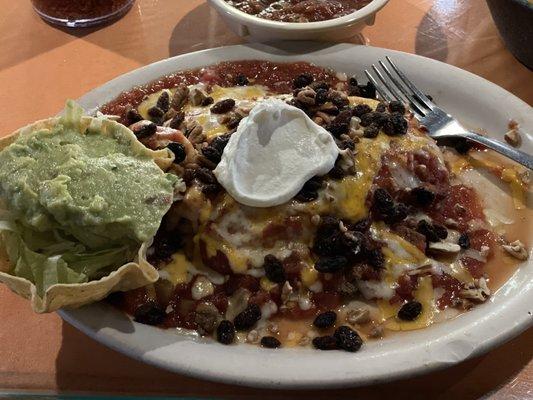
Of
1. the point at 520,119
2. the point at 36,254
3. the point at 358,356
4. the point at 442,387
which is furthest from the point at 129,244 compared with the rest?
the point at 520,119

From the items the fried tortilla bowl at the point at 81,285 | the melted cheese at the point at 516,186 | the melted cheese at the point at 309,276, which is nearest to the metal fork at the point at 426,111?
the melted cheese at the point at 516,186

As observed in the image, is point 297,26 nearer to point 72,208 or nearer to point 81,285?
point 72,208

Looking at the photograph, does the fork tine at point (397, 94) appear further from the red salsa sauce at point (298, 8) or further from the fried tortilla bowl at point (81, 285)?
the fried tortilla bowl at point (81, 285)

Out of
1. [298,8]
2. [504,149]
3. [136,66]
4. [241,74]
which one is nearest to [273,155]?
[241,74]

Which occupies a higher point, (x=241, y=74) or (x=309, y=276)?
(x=241, y=74)

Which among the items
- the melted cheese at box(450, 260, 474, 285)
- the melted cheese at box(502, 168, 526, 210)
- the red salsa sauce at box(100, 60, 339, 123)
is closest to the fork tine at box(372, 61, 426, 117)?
the red salsa sauce at box(100, 60, 339, 123)
